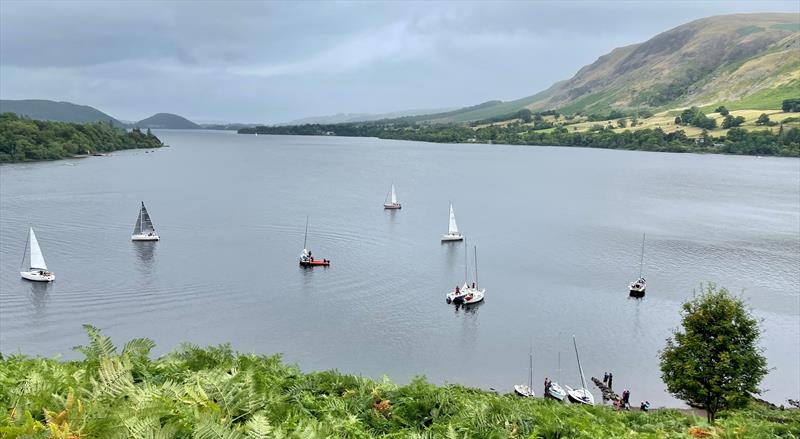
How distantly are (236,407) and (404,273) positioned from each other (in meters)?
52.2

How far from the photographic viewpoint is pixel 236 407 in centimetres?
723

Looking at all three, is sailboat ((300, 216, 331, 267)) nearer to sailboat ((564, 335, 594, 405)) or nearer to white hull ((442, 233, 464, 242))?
white hull ((442, 233, 464, 242))

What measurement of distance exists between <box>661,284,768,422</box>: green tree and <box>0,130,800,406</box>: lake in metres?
7.47

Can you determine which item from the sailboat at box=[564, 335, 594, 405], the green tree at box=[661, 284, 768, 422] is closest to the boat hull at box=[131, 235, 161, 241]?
the sailboat at box=[564, 335, 594, 405]

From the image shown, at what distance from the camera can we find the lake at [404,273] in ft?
132

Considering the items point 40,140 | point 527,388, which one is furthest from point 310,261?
point 40,140

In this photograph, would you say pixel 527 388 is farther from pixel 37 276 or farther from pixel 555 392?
pixel 37 276

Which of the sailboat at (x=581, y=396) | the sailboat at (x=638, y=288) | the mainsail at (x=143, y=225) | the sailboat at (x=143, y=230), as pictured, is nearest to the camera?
the sailboat at (x=581, y=396)

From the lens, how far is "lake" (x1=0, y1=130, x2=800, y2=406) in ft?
→ 132

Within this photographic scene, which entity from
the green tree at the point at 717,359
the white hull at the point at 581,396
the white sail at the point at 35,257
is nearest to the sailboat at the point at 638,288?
the white hull at the point at 581,396

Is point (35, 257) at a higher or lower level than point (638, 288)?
higher

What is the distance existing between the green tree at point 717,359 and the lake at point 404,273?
7465mm

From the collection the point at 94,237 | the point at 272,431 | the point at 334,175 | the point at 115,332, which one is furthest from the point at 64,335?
the point at 334,175

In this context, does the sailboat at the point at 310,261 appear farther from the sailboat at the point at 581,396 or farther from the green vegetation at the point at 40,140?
the green vegetation at the point at 40,140
